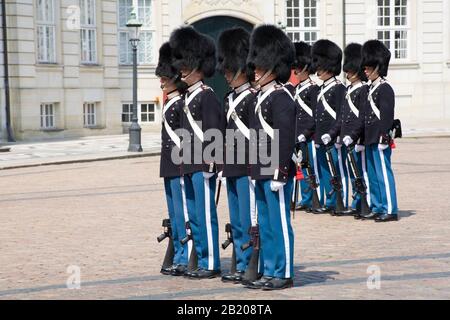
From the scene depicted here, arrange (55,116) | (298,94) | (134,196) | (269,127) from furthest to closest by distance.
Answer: (55,116) < (134,196) < (298,94) < (269,127)

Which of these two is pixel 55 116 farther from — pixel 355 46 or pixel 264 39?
pixel 264 39

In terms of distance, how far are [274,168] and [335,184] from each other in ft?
16.5

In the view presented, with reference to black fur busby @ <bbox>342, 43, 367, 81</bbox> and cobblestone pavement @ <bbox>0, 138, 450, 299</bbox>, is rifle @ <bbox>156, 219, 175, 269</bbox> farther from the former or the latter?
black fur busby @ <bbox>342, 43, 367, 81</bbox>

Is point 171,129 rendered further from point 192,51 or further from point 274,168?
point 274,168

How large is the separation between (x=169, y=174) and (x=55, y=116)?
21176 millimetres

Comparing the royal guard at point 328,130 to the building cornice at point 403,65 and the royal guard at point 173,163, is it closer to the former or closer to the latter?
the royal guard at point 173,163

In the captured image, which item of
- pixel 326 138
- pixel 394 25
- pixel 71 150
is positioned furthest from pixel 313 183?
pixel 394 25

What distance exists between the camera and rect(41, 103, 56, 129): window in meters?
29.2

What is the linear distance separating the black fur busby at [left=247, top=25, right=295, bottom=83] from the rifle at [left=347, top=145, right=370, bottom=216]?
4.36 metres

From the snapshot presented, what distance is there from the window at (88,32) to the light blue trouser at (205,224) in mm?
22579

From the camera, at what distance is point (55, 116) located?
29.6 meters

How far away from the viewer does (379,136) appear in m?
12.4

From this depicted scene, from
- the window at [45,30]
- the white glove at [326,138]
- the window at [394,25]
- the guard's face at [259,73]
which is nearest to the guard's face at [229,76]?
the guard's face at [259,73]

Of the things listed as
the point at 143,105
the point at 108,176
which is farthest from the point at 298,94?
the point at 143,105
